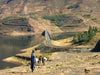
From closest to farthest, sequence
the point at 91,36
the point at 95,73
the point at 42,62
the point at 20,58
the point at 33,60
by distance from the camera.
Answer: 1. the point at 95,73
2. the point at 33,60
3. the point at 42,62
4. the point at 20,58
5. the point at 91,36

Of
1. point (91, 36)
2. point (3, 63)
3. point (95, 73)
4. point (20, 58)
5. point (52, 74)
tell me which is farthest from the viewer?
point (91, 36)

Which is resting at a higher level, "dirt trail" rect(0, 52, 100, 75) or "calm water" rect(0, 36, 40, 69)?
"dirt trail" rect(0, 52, 100, 75)

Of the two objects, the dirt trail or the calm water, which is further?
the calm water

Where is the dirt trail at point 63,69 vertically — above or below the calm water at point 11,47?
above

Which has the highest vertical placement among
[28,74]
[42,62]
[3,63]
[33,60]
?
[33,60]

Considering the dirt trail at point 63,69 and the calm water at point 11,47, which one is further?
the calm water at point 11,47

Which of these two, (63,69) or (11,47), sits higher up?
(63,69)

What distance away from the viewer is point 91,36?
304ft

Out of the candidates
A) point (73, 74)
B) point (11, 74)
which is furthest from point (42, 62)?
point (73, 74)

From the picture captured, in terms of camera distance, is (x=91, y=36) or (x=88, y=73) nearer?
(x=88, y=73)

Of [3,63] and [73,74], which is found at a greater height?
[73,74]

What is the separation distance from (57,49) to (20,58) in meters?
17.0

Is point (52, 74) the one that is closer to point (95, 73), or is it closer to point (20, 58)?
point (95, 73)

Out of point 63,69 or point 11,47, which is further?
point 11,47
